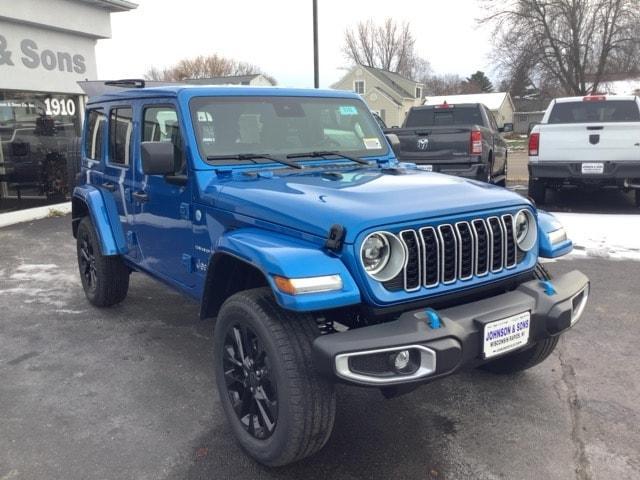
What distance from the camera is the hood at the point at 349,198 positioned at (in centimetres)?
275

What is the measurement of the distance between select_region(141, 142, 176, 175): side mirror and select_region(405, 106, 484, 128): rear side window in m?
8.91

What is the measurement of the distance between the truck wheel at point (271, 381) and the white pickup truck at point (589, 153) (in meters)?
7.64

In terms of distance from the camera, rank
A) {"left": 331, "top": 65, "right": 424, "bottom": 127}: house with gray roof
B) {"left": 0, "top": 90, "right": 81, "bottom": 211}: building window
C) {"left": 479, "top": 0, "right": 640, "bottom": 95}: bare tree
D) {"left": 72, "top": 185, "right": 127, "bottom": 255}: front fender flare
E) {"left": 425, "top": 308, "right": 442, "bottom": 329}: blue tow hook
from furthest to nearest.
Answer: {"left": 331, "top": 65, "right": 424, "bottom": 127}: house with gray roof, {"left": 479, "top": 0, "right": 640, "bottom": 95}: bare tree, {"left": 0, "top": 90, "right": 81, "bottom": 211}: building window, {"left": 72, "top": 185, "right": 127, "bottom": 255}: front fender flare, {"left": 425, "top": 308, "right": 442, "bottom": 329}: blue tow hook

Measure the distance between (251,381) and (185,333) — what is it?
2.08 m

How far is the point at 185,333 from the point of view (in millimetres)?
4906

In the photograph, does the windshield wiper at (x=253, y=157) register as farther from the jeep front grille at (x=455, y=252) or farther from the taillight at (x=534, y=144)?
the taillight at (x=534, y=144)

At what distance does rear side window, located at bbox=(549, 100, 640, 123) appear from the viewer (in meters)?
9.88

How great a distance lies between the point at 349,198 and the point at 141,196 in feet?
6.48

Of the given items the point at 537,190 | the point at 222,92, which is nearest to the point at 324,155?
the point at 222,92

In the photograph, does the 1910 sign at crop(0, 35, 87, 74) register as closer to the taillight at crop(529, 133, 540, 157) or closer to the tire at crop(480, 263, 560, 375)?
the taillight at crop(529, 133, 540, 157)

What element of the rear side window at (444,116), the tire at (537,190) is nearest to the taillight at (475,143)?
the tire at (537,190)

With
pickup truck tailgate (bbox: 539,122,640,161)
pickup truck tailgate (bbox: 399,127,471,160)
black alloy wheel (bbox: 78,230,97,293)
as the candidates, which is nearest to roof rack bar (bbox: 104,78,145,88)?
black alloy wheel (bbox: 78,230,97,293)

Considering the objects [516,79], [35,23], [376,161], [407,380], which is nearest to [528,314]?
[407,380]

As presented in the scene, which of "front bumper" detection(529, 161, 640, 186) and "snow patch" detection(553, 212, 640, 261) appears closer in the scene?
"snow patch" detection(553, 212, 640, 261)
